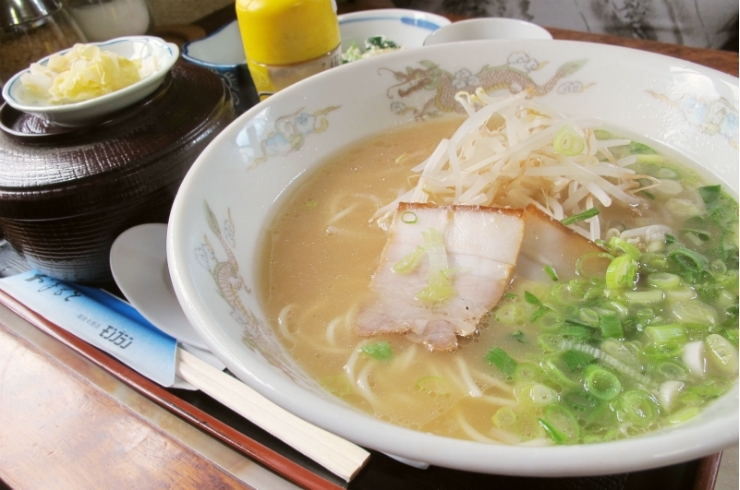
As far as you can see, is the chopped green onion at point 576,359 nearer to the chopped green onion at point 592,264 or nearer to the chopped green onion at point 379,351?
the chopped green onion at point 592,264

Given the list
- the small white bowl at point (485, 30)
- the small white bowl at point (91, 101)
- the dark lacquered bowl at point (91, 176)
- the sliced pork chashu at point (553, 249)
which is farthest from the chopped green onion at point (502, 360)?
the small white bowl at point (485, 30)

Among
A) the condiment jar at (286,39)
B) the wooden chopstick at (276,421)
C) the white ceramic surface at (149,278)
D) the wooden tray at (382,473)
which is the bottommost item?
the wooden tray at (382,473)

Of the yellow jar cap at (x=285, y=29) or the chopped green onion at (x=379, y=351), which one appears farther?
the yellow jar cap at (x=285, y=29)

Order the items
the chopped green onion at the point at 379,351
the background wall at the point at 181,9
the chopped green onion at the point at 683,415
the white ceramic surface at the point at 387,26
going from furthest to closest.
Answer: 1. the background wall at the point at 181,9
2. the white ceramic surface at the point at 387,26
3. the chopped green onion at the point at 379,351
4. the chopped green onion at the point at 683,415

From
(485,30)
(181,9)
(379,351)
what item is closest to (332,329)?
(379,351)

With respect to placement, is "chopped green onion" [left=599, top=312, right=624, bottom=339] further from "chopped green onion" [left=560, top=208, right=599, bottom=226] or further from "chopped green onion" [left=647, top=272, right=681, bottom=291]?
"chopped green onion" [left=560, top=208, right=599, bottom=226]

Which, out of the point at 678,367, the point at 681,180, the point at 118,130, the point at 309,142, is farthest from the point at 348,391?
the point at 681,180

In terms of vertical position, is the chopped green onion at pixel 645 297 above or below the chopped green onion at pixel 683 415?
below

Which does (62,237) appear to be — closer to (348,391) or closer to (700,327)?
(348,391)

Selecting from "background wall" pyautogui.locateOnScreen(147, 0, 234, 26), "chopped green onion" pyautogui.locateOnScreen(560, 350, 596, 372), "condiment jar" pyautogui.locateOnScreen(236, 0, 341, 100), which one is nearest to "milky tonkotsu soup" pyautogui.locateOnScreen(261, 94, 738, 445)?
"chopped green onion" pyautogui.locateOnScreen(560, 350, 596, 372)
